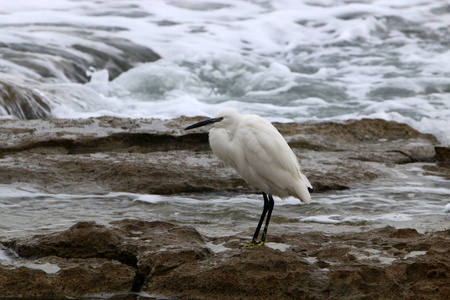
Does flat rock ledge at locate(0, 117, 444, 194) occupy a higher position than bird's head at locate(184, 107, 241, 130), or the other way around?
bird's head at locate(184, 107, 241, 130)

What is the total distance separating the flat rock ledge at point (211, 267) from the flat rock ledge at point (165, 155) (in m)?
1.60

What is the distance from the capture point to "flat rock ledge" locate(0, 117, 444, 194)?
5078 millimetres

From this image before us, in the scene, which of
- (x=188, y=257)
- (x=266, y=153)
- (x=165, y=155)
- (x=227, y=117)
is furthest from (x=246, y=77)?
(x=188, y=257)

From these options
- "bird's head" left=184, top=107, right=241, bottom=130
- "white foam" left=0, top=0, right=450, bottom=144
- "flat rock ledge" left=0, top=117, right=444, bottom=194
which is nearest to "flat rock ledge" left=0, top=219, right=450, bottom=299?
"bird's head" left=184, top=107, right=241, bottom=130

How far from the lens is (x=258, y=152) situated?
3.67 m

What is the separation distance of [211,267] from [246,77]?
970 cm

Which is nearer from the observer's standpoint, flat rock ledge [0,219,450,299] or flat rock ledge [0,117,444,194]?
flat rock ledge [0,219,450,299]

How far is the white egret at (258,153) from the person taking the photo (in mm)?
3672

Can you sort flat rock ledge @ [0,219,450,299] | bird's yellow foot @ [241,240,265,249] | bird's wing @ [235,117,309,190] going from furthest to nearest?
bird's wing @ [235,117,309,190], bird's yellow foot @ [241,240,265,249], flat rock ledge @ [0,219,450,299]

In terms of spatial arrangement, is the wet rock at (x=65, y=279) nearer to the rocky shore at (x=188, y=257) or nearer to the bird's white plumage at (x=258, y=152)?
the rocky shore at (x=188, y=257)

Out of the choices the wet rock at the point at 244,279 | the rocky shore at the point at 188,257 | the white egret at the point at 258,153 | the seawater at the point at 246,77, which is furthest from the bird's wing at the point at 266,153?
the wet rock at the point at 244,279

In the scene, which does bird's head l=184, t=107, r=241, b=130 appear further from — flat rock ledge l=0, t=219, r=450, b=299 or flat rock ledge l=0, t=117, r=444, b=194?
flat rock ledge l=0, t=117, r=444, b=194

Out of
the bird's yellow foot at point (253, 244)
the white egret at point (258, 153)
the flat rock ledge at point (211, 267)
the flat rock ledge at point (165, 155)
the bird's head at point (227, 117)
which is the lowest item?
the flat rock ledge at point (165, 155)

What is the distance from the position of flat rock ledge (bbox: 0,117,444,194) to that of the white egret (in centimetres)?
135
